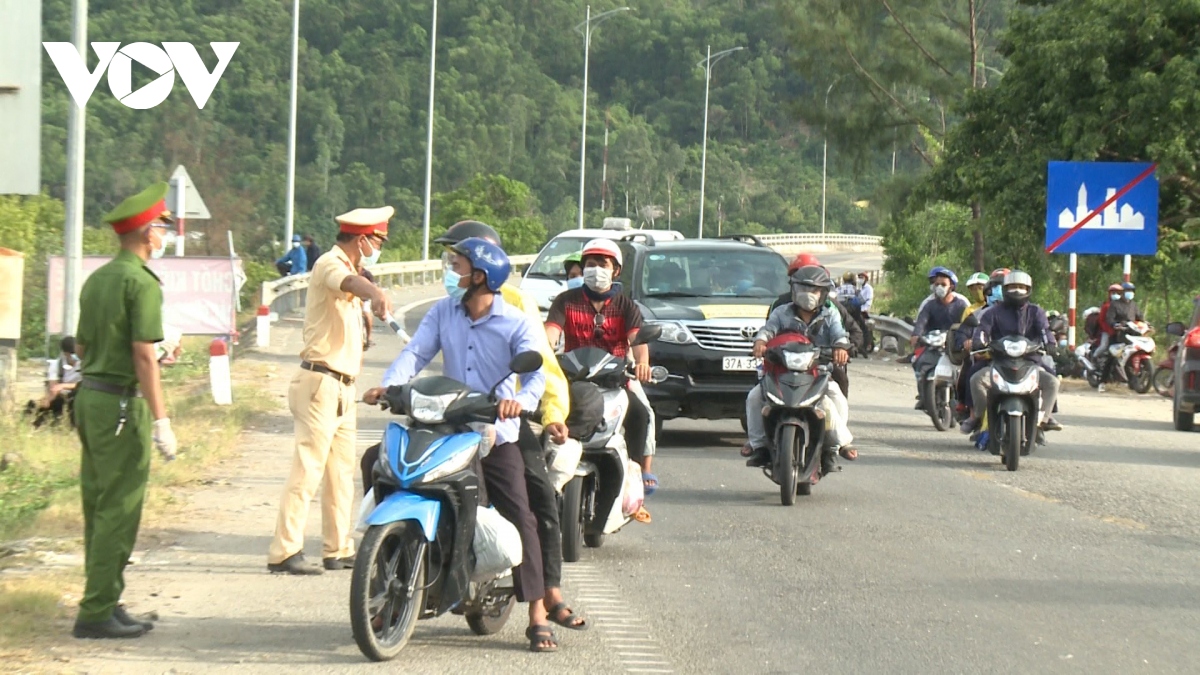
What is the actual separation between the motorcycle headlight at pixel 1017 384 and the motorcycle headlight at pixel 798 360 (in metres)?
2.80

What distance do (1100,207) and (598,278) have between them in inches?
681

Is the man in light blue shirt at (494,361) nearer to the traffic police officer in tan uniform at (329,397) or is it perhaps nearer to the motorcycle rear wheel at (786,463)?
the traffic police officer in tan uniform at (329,397)

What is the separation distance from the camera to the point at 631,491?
919cm

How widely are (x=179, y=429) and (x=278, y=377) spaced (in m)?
6.49

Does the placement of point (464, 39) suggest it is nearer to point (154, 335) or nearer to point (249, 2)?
point (249, 2)

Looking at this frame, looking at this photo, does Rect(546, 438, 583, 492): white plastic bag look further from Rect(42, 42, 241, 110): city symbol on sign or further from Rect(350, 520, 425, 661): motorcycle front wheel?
Rect(42, 42, 241, 110): city symbol on sign

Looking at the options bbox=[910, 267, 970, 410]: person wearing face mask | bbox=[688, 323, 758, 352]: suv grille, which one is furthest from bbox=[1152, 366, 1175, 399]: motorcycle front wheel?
bbox=[688, 323, 758, 352]: suv grille

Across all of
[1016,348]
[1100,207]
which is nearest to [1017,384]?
[1016,348]

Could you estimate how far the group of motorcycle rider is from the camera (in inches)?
269

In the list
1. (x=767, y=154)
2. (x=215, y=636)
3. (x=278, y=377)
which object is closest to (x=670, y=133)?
(x=767, y=154)

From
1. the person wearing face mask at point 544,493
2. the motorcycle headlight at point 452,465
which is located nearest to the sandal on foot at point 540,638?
the person wearing face mask at point 544,493

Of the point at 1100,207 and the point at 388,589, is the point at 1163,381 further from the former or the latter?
the point at 388,589

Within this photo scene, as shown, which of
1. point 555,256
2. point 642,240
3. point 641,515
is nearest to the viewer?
point 641,515

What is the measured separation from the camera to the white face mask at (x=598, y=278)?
988cm
